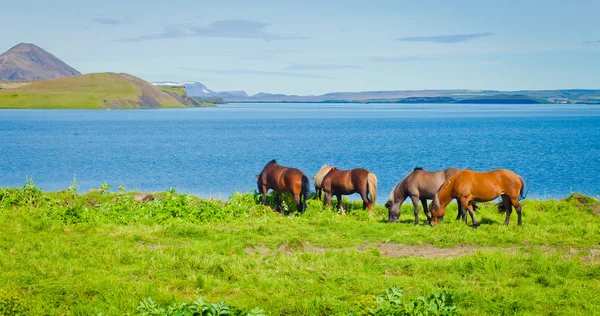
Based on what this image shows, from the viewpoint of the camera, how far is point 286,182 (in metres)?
19.9

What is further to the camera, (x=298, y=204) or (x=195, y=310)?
(x=298, y=204)

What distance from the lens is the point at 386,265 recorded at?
11852mm

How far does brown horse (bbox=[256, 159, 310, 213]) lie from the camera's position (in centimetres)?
1945

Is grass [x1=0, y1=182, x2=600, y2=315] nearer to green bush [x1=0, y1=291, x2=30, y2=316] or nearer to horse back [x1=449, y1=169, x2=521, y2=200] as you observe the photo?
green bush [x1=0, y1=291, x2=30, y2=316]

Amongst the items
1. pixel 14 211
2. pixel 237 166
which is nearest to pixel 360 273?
pixel 14 211

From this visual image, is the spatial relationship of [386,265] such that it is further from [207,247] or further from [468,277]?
[207,247]

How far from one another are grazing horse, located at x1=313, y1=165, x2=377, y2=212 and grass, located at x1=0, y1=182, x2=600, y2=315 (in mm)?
761

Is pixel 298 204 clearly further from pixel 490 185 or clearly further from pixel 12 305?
pixel 12 305

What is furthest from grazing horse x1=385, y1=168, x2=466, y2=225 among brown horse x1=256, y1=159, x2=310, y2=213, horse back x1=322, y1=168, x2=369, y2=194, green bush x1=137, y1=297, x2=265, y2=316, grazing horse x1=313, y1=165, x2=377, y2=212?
green bush x1=137, y1=297, x2=265, y2=316

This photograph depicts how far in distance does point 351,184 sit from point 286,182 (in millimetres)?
2147

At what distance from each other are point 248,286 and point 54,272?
344cm

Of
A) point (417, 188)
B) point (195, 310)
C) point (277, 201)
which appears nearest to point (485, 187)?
point (417, 188)

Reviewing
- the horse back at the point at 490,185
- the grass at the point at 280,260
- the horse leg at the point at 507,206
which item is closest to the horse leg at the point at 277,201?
the grass at the point at 280,260

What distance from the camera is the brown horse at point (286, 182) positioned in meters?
19.5
